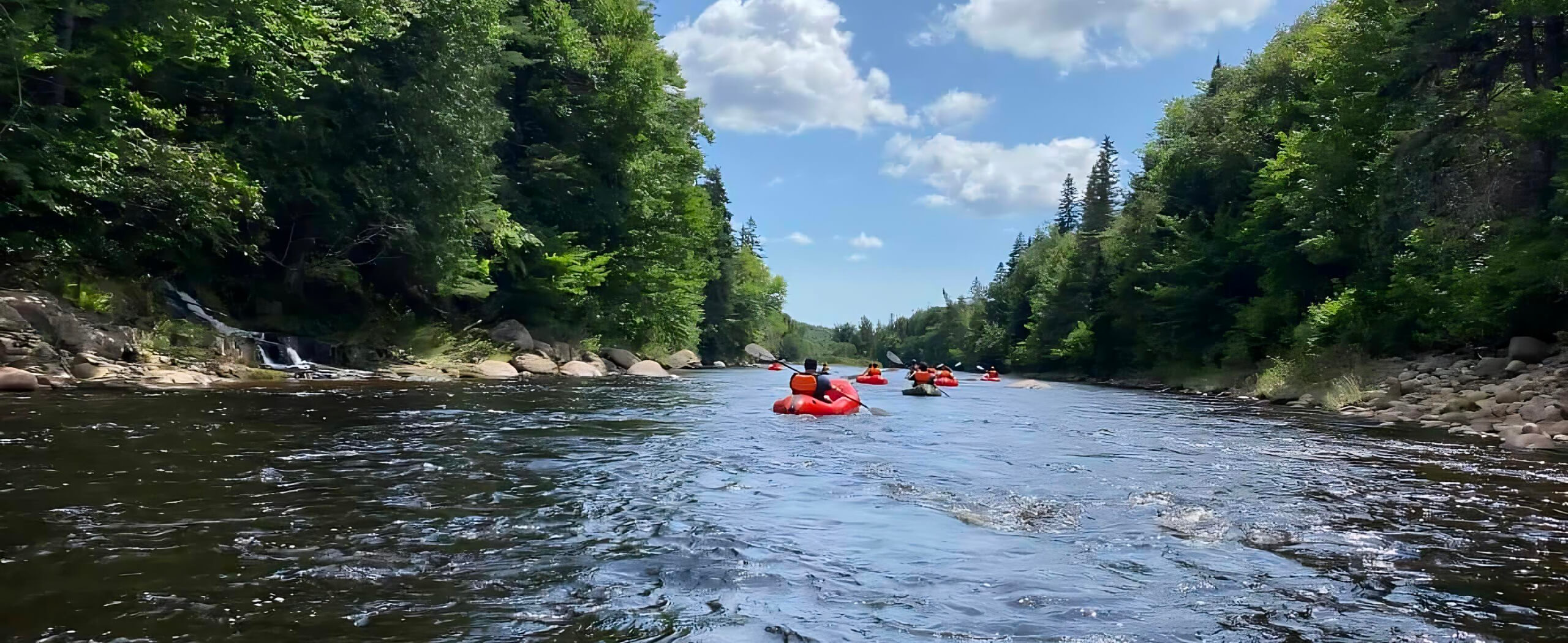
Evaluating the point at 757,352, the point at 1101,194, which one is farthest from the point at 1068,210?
the point at 757,352

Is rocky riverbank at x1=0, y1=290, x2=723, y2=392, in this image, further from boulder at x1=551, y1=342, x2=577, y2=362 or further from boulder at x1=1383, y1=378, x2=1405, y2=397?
boulder at x1=1383, y1=378, x2=1405, y2=397

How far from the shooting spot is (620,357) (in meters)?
34.3

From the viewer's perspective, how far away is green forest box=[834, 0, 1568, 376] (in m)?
17.1

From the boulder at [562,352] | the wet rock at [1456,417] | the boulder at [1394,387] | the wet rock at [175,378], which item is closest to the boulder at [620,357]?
the boulder at [562,352]

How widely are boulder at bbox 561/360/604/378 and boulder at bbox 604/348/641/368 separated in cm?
473

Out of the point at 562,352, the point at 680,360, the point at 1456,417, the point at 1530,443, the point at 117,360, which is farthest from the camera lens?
the point at 680,360

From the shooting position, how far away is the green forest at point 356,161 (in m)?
14.9

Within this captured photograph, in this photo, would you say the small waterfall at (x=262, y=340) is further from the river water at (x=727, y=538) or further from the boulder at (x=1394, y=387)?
the boulder at (x=1394, y=387)

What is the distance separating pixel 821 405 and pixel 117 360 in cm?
1165

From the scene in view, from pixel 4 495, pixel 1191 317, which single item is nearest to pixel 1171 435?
pixel 4 495

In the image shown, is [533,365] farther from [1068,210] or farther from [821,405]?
[1068,210]

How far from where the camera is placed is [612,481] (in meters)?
7.73

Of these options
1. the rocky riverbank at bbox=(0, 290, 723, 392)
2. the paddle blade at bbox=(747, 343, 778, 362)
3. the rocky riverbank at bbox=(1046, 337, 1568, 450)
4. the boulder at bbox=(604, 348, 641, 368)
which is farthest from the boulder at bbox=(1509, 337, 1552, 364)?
the boulder at bbox=(604, 348, 641, 368)

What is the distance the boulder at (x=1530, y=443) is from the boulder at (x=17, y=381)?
62.9 ft
